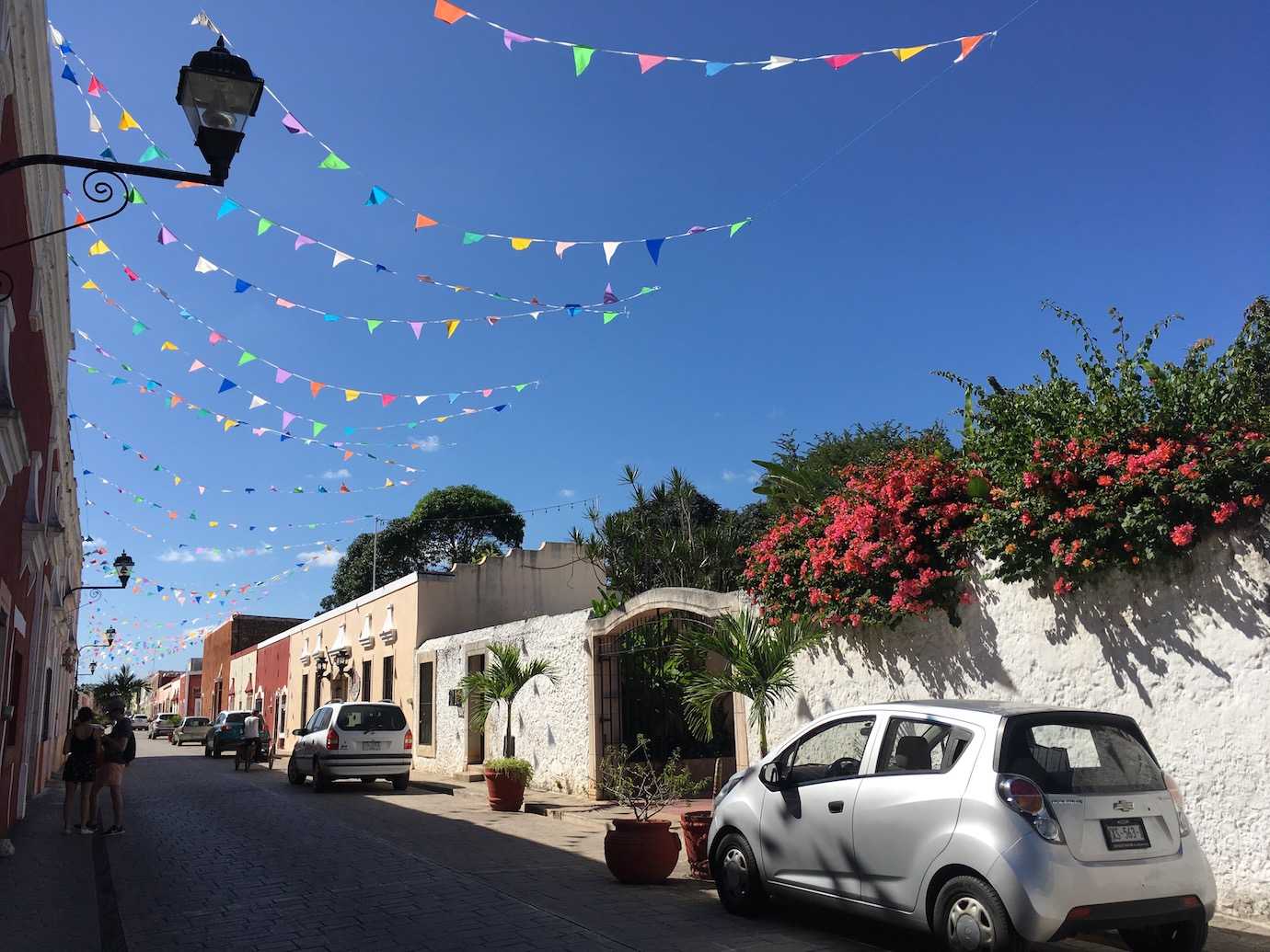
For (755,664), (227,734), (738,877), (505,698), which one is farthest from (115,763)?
(227,734)

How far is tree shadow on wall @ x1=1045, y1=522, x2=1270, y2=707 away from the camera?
6.85 m

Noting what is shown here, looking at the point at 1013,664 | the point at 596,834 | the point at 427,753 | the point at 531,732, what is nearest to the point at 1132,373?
the point at 1013,664

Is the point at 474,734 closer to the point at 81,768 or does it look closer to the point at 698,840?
the point at 81,768

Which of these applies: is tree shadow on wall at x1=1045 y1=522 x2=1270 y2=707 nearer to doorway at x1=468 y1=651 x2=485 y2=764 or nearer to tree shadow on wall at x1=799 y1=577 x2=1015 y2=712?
tree shadow on wall at x1=799 y1=577 x2=1015 y2=712

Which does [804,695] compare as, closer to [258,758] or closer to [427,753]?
[427,753]

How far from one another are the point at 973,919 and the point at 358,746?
49.8 feet

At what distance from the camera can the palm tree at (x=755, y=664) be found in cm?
1097

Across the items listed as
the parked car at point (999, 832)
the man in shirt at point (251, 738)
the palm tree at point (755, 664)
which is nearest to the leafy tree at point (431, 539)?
the man in shirt at point (251, 738)

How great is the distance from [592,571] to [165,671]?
8737 centimetres

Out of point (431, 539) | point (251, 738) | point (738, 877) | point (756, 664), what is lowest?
point (738, 877)

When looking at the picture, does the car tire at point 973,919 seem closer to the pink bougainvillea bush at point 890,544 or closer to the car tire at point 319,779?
the pink bougainvillea bush at point 890,544

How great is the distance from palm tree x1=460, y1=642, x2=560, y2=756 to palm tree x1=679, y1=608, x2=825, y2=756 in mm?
5829

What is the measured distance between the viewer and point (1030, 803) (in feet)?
17.6

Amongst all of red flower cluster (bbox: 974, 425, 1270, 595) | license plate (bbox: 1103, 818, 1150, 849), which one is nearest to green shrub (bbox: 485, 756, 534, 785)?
red flower cluster (bbox: 974, 425, 1270, 595)
